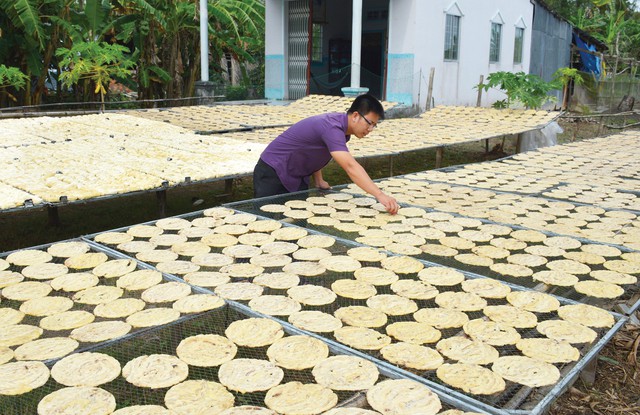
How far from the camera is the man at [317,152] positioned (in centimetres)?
338

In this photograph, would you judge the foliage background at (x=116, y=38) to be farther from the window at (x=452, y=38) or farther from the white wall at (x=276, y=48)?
the window at (x=452, y=38)

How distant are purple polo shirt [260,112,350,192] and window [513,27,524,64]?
13999mm

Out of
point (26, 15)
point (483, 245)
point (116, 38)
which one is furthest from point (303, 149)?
point (116, 38)

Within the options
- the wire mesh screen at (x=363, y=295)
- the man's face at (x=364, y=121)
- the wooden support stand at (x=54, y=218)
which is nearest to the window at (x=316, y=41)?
the wooden support stand at (x=54, y=218)

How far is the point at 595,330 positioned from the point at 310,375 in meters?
1.09

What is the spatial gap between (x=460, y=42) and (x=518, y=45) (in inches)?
160

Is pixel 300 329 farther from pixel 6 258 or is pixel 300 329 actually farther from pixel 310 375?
pixel 6 258

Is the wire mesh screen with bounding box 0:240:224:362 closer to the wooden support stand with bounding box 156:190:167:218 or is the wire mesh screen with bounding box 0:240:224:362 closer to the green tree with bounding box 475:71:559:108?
the wooden support stand with bounding box 156:190:167:218

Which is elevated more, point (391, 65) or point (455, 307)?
point (391, 65)

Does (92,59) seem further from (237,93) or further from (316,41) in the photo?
(316,41)

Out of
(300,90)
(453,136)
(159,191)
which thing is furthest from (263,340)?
(300,90)

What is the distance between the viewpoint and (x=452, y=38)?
1302 cm

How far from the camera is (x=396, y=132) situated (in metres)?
7.96

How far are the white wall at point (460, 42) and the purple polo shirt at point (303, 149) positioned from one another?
8.42 meters
